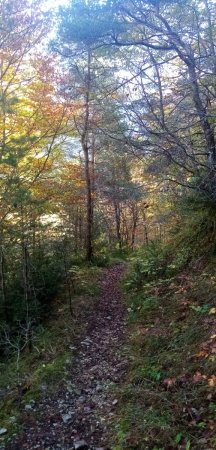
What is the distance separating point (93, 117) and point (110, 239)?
13598mm

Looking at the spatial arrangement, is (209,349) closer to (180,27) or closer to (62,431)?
(62,431)

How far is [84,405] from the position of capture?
200 inches

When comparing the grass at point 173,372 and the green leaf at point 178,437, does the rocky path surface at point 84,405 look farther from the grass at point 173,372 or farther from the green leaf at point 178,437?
the green leaf at point 178,437

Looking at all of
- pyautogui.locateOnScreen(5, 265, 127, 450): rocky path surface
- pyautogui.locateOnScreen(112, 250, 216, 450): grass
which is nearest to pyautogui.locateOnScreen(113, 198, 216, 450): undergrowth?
pyautogui.locateOnScreen(112, 250, 216, 450): grass

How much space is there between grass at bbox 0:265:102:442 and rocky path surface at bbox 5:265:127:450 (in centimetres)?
19

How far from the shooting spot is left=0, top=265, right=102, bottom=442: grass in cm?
532

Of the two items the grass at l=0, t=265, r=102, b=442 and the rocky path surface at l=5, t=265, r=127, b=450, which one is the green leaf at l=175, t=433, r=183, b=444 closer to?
the rocky path surface at l=5, t=265, r=127, b=450

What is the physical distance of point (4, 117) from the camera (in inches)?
393

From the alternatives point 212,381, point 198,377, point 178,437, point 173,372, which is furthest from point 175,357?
point 178,437

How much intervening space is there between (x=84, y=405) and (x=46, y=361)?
172 cm

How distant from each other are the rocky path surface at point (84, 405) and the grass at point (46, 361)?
19cm

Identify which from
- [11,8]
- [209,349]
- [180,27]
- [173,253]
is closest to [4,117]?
[11,8]

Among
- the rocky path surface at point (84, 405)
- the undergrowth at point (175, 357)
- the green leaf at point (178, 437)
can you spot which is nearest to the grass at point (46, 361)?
the rocky path surface at point (84, 405)

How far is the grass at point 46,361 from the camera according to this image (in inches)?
209
